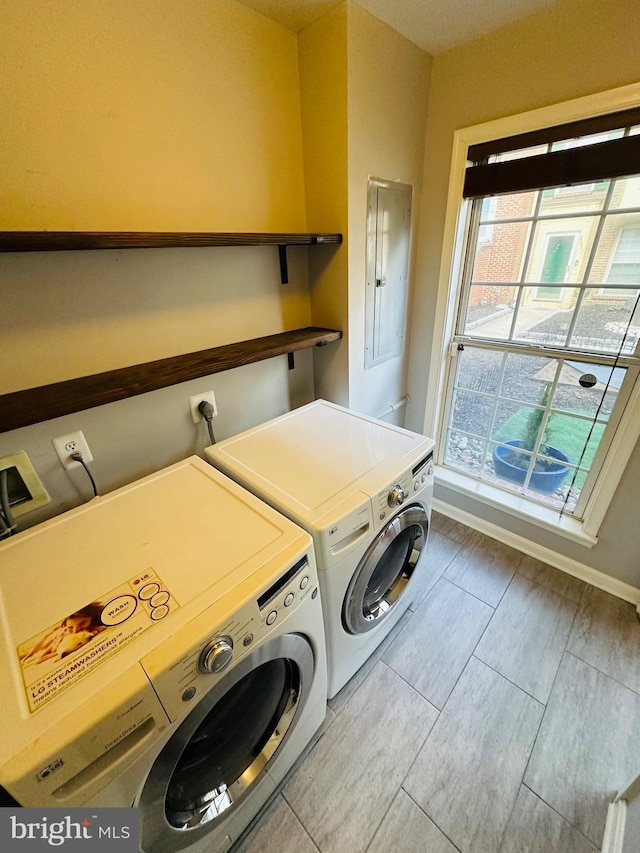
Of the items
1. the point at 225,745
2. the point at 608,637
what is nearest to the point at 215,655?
the point at 225,745

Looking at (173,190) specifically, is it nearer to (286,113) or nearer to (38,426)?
(286,113)

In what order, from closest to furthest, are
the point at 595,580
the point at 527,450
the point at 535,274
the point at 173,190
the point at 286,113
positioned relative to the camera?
the point at 173,190 < the point at 286,113 < the point at 535,274 < the point at 595,580 < the point at 527,450

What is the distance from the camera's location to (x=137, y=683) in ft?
1.79

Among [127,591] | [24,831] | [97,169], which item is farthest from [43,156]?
[24,831]

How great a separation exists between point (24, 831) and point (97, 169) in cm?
139

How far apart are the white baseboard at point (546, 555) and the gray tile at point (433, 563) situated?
0.19 meters

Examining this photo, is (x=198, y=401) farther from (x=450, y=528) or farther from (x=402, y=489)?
(x=450, y=528)

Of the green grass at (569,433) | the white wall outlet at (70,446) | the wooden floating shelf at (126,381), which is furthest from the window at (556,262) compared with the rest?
the white wall outlet at (70,446)

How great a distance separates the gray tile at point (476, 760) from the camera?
3.18 feet

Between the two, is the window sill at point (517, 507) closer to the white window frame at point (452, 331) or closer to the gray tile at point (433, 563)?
the white window frame at point (452, 331)

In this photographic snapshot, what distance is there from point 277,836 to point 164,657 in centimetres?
87

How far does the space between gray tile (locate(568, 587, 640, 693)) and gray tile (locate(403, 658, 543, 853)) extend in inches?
14.3

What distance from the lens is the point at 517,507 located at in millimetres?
1793

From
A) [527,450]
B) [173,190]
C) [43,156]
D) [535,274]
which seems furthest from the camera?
[527,450]
